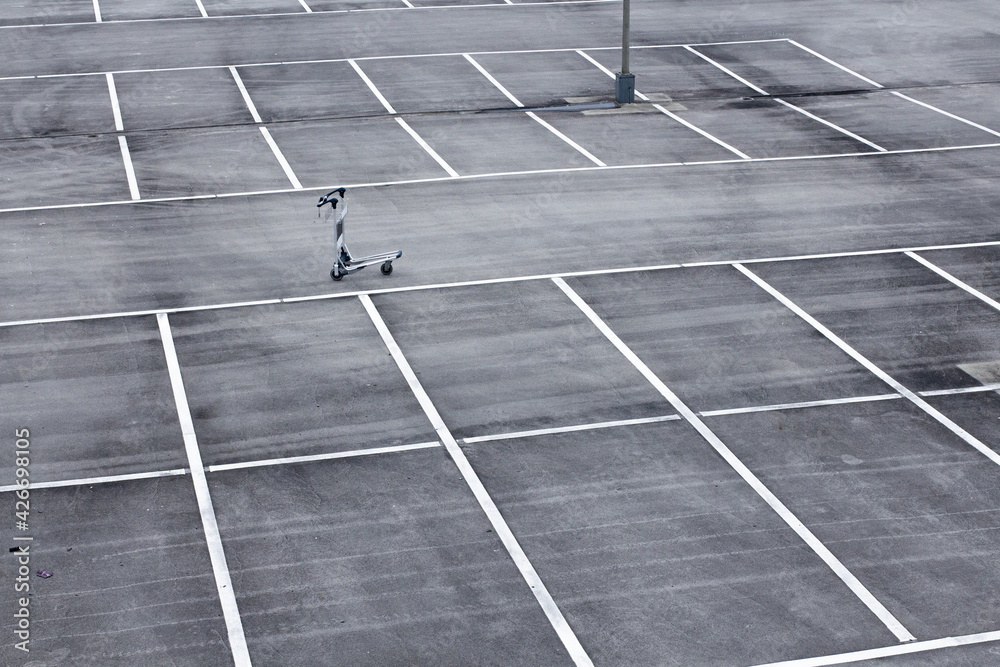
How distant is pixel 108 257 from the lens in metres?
21.3

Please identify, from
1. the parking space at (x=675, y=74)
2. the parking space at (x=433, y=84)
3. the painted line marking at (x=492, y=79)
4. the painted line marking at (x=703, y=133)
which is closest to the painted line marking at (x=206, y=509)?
the parking space at (x=433, y=84)

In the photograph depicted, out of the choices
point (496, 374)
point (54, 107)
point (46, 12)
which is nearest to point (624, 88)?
point (54, 107)

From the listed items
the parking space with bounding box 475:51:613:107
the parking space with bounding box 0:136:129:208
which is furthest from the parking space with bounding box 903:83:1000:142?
the parking space with bounding box 0:136:129:208

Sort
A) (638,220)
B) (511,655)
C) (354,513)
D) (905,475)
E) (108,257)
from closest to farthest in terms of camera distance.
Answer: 1. (511,655)
2. (354,513)
3. (905,475)
4. (108,257)
5. (638,220)

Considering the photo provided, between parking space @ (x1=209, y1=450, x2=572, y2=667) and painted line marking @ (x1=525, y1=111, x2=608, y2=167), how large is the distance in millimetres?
12661

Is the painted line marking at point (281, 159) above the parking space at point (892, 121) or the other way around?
above

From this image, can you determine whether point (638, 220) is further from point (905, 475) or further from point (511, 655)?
Result: point (511, 655)

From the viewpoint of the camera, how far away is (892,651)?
1220 cm

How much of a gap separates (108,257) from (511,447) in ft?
30.7

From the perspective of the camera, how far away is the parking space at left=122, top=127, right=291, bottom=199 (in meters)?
24.7

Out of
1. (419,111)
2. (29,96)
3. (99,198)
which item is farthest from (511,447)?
(29,96)

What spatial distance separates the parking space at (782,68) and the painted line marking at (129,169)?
16.5m

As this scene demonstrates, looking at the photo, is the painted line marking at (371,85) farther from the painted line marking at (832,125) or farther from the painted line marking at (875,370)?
the painted line marking at (875,370)

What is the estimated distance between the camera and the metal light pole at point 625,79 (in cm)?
3052
